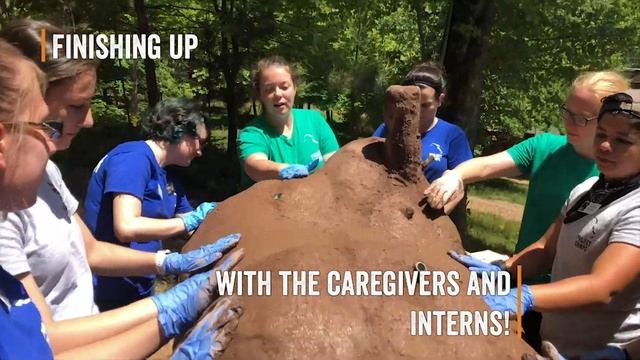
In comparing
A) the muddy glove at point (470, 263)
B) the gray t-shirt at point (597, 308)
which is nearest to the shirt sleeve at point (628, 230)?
the gray t-shirt at point (597, 308)

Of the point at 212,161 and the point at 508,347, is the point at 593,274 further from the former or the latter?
the point at 212,161

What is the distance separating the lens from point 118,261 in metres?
3.05

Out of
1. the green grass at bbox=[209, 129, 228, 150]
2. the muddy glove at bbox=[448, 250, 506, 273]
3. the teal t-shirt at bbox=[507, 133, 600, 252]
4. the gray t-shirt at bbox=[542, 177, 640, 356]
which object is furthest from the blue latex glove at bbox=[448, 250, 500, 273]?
the green grass at bbox=[209, 129, 228, 150]

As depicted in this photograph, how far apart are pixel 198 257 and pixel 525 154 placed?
81.5 inches

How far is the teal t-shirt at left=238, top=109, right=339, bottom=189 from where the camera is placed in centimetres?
379

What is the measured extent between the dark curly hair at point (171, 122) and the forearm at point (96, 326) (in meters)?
1.26

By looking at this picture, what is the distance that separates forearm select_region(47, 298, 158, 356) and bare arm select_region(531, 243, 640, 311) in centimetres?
166

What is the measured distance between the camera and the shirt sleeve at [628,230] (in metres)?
2.46

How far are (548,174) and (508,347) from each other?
1.69m

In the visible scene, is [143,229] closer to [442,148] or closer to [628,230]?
[442,148]

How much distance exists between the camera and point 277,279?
2086mm

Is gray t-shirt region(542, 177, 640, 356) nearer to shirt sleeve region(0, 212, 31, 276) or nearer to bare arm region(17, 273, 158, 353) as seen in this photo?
bare arm region(17, 273, 158, 353)

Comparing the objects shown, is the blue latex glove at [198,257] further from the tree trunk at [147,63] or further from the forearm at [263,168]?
the tree trunk at [147,63]

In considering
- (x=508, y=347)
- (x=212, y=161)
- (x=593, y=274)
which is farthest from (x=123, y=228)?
(x=212, y=161)
